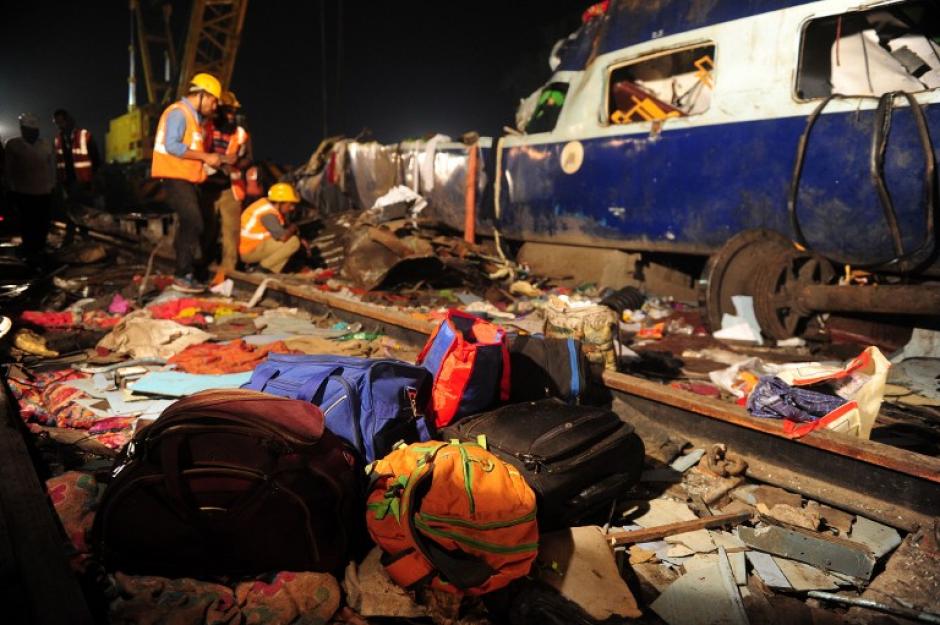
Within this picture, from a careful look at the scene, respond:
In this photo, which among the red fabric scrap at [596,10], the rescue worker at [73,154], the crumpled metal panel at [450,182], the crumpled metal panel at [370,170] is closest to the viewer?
the red fabric scrap at [596,10]

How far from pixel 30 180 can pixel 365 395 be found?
8.56 metres

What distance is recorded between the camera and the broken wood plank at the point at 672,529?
2.15 metres

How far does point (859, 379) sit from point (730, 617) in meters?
1.55

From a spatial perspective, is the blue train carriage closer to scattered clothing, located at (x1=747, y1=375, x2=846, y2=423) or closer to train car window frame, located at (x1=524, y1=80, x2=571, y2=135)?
train car window frame, located at (x1=524, y1=80, x2=571, y2=135)

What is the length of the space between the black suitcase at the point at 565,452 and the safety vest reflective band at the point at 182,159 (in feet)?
17.6

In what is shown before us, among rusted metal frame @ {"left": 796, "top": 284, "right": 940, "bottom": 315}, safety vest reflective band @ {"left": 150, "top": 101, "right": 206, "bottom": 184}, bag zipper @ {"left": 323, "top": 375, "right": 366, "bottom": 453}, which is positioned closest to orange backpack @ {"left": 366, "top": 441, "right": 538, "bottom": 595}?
bag zipper @ {"left": 323, "top": 375, "right": 366, "bottom": 453}

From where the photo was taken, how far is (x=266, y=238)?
7750 millimetres

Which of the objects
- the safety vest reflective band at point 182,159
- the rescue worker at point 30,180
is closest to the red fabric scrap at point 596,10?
the safety vest reflective band at point 182,159

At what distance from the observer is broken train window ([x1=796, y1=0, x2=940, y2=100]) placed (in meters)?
4.77

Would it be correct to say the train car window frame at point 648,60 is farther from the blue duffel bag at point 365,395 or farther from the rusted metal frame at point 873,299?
the blue duffel bag at point 365,395

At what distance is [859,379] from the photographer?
8.95 ft

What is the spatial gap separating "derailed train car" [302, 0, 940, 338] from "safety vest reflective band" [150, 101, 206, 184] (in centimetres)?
380

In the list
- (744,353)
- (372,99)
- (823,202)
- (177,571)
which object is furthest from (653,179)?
(372,99)

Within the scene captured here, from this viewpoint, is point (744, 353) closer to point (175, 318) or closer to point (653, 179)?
point (653, 179)
